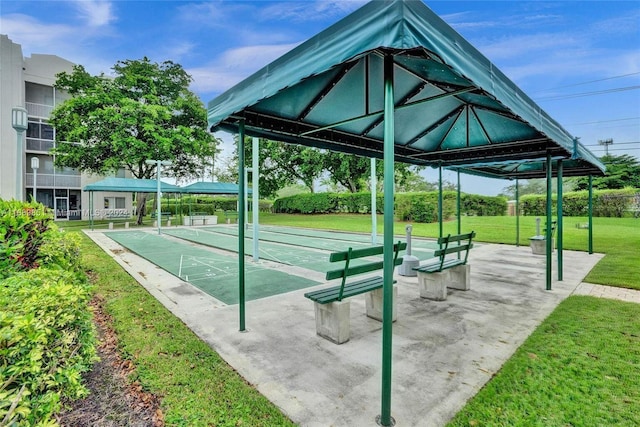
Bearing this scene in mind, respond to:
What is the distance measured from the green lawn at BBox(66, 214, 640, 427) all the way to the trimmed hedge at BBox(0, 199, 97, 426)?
848mm

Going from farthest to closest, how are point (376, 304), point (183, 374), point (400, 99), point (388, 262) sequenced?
point (400, 99) → point (376, 304) → point (183, 374) → point (388, 262)

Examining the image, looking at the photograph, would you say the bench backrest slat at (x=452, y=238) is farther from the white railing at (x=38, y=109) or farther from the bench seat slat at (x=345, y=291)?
the white railing at (x=38, y=109)

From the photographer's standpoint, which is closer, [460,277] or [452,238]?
[452,238]

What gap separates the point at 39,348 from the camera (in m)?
1.75

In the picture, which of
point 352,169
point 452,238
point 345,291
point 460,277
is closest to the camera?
point 345,291

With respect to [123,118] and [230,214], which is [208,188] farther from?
[123,118]

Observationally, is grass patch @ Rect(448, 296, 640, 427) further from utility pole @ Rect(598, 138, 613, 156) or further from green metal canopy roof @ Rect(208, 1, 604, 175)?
utility pole @ Rect(598, 138, 613, 156)

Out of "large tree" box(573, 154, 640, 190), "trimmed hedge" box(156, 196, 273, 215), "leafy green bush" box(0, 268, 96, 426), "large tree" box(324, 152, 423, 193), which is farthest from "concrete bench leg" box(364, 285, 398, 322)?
"large tree" box(573, 154, 640, 190)

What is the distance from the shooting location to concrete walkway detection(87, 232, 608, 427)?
259cm

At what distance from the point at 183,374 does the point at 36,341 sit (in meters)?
1.60

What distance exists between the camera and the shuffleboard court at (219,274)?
604 centimetres

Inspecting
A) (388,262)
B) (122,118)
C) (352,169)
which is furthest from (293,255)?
(352,169)

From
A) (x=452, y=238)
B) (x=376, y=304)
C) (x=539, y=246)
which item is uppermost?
(x=452, y=238)

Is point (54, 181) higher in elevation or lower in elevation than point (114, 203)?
higher
